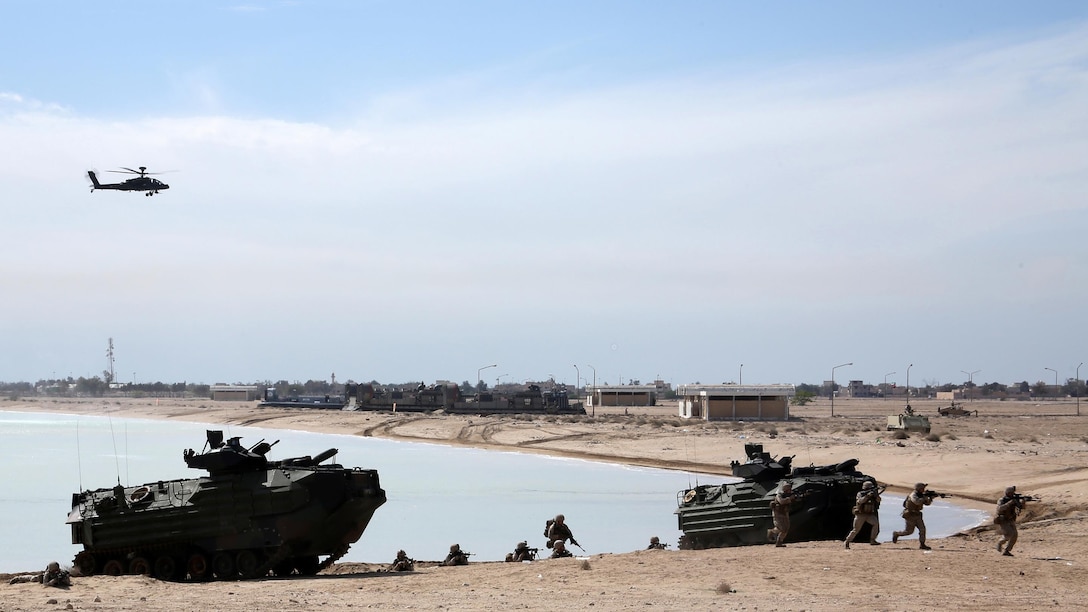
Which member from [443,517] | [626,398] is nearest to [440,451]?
[443,517]

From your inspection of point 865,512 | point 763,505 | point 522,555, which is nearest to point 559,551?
point 522,555

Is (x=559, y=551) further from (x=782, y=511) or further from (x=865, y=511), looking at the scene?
(x=865, y=511)

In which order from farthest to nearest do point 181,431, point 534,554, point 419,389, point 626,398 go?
point 626,398, point 419,389, point 181,431, point 534,554

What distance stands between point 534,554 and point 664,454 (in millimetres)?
39076

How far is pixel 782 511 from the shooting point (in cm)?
2558

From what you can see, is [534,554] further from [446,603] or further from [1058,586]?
[1058,586]

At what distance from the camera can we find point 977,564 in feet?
69.3

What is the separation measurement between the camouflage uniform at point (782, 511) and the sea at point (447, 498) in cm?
509

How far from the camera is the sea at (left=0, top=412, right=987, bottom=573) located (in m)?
33.1

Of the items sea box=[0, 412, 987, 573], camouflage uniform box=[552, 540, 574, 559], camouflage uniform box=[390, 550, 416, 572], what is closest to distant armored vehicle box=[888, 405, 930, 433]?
sea box=[0, 412, 987, 573]

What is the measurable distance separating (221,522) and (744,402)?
77.0m

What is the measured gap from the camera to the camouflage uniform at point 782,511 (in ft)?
83.3

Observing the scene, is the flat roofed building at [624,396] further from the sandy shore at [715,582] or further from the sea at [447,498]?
the sandy shore at [715,582]

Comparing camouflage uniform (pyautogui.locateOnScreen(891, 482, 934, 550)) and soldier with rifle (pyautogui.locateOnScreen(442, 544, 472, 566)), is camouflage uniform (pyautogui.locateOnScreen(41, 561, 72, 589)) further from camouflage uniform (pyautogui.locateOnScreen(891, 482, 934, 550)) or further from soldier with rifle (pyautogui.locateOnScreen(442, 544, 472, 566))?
camouflage uniform (pyautogui.locateOnScreen(891, 482, 934, 550))
